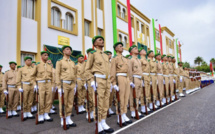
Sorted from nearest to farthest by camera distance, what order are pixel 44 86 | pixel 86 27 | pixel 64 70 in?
pixel 64 70 < pixel 44 86 < pixel 86 27

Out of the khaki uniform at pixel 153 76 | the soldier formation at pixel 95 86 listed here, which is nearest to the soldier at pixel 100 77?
the soldier formation at pixel 95 86

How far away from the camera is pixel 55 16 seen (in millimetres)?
11367

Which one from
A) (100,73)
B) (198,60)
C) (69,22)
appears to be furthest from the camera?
(198,60)

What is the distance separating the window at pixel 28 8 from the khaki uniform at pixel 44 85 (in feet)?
17.6

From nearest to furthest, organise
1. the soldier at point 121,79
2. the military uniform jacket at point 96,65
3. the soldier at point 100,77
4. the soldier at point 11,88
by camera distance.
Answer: the soldier at point 100,77
the military uniform jacket at point 96,65
the soldier at point 121,79
the soldier at point 11,88

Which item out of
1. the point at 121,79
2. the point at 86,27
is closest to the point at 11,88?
the point at 121,79

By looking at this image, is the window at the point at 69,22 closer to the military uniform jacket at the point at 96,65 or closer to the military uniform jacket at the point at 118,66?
the military uniform jacket at the point at 118,66

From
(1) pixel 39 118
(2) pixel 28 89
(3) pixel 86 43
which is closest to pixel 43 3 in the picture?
(3) pixel 86 43

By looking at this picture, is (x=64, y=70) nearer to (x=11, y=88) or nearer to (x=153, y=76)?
(x=11, y=88)

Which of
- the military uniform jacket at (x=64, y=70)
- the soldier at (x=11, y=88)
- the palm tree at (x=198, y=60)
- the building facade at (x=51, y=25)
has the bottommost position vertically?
the soldier at (x=11, y=88)

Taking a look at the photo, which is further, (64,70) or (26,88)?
(26,88)

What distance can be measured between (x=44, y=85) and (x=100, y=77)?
8.29ft

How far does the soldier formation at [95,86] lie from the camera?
14.0 ft

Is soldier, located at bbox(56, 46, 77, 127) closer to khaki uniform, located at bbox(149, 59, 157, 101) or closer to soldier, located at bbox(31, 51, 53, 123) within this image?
soldier, located at bbox(31, 51, 53, 123)
